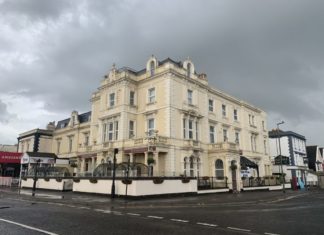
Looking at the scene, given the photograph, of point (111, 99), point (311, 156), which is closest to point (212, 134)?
point (111, 99)

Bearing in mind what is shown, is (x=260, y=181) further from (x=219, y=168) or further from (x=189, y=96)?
(x=189, y=96)

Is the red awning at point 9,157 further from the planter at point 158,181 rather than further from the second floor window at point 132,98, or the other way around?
the planter at point 158,181

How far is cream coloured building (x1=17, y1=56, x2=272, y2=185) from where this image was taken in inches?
1193

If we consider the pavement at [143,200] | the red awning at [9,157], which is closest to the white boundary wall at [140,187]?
the pavement at [143,200]

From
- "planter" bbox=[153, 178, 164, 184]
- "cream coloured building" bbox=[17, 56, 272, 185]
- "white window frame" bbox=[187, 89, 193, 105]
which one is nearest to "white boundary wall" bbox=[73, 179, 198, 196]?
"planter" bbox=[153, 178, 164, 184]

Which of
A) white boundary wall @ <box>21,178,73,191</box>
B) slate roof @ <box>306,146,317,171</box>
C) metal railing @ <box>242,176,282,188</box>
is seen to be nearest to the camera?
white boundary wall @ <box>21,178,73,191</box>

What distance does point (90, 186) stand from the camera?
25625mm

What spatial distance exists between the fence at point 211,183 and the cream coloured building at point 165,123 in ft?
3.61

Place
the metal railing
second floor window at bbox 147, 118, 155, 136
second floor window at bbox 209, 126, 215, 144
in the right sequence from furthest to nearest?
1. second floor window at bbox 209, 126, 215, 144
2. the metal railing
3. second floor window at bbox 147, 118, 155, 136

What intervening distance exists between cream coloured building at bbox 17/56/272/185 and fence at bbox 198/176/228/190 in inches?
43.3

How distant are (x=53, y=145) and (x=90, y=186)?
32.4 m

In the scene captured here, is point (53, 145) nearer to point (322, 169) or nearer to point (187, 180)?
point (187, 180)

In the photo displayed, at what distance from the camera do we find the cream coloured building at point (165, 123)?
30312mm

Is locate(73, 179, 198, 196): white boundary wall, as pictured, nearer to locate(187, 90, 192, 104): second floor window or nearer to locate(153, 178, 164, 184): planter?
locate(153, 178, 164, 184): planter
